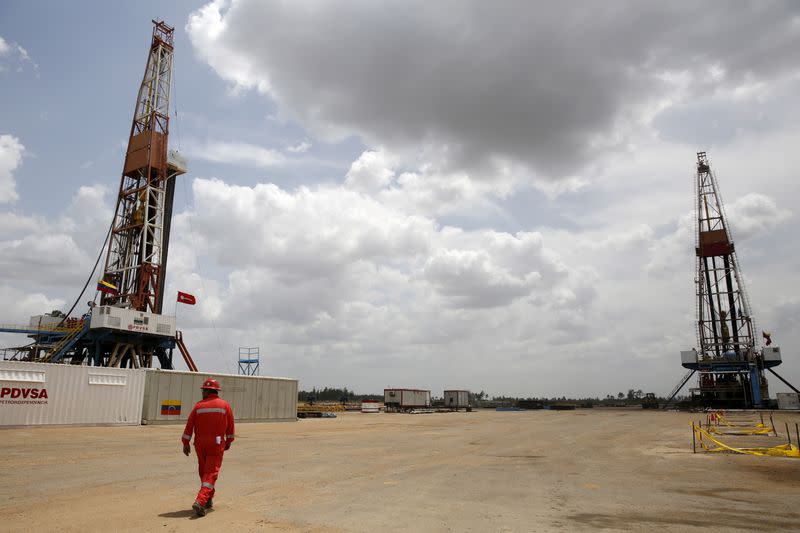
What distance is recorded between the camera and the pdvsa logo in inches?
984

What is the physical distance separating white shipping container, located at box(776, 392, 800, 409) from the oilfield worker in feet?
257

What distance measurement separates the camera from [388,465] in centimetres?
1419

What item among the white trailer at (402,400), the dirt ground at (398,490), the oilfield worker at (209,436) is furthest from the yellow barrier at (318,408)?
the oilfield worker at (209,436)

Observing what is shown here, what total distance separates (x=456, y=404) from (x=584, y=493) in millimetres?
79427

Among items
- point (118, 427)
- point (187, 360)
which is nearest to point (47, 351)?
point (187, 360)

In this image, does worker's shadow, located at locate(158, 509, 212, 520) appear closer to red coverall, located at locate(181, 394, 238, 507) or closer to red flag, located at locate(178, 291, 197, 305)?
red coverall, located at locate(181, 394, 238, 507)

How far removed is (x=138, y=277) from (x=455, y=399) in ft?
183

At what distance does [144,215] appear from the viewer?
52031 millimetres

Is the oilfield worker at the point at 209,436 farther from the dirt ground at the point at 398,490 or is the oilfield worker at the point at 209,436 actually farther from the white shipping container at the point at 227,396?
the white shipping container at the point at 227,396

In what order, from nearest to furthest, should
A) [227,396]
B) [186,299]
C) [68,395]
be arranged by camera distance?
1. [68,395]
2. [227,396]
3. [186,299]

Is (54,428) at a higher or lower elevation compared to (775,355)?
lower

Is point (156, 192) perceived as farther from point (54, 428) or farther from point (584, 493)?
point (584, 493)

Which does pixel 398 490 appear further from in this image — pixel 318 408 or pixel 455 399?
pixel 455 399

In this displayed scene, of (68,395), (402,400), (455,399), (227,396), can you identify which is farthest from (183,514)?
(455,399)
